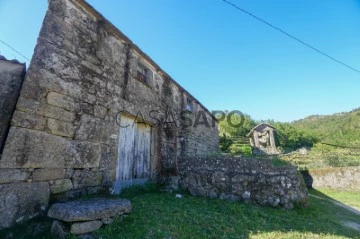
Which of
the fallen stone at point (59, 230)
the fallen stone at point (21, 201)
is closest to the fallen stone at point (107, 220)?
the fallen stone at point (59, 230)

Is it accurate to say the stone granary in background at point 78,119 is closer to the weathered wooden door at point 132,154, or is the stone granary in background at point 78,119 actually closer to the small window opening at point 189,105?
the weathered wooden door at point 132,154

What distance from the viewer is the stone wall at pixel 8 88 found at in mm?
2977

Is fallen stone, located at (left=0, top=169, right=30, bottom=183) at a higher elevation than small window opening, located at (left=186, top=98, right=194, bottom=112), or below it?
below

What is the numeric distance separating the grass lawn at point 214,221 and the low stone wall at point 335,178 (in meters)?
5.40

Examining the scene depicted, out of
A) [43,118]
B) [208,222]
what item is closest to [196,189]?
[208,222]

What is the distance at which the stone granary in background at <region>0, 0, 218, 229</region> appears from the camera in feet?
9.75

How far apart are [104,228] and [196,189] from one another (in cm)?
315

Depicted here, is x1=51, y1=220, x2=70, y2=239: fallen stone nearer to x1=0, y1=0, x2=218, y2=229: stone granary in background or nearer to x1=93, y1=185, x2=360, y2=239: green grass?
x1=93, y1=185, x2=360, y2=239: green grass

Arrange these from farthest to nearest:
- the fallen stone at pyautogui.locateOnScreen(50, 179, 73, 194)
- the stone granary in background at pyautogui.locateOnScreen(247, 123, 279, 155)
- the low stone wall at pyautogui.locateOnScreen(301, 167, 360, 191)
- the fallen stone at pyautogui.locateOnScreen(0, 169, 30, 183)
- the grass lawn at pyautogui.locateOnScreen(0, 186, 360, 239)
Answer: the stone granary in background at pyautogui.locateOnScreen(247, 123, 279, 155), the low stone wall at pyautogui.locateOnScreen(301, 167, 360, 191), the fallen stone at pyautogui.locateOnScreen(50, 179, 73, 194), the grass lawn at pyautogui.locateOnScreen(0, 186, 360, 239), the fallen stone at pyautogui.locateOnScreen(0, 169, 30, 183)

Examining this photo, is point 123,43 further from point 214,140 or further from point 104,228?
point 214,140

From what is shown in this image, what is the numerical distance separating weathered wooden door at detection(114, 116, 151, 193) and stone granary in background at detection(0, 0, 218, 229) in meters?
0.03

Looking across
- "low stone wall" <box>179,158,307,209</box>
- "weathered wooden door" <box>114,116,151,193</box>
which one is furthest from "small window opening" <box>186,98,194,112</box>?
"low stone wall" <box>179,158,307,209</box>

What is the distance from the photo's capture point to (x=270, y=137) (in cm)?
1816

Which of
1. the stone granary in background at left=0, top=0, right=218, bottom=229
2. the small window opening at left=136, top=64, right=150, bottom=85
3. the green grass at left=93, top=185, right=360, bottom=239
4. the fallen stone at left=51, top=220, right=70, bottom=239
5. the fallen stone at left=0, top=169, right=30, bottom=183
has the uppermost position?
the small window opening at left=136, top=64, right=150, bottom=85
